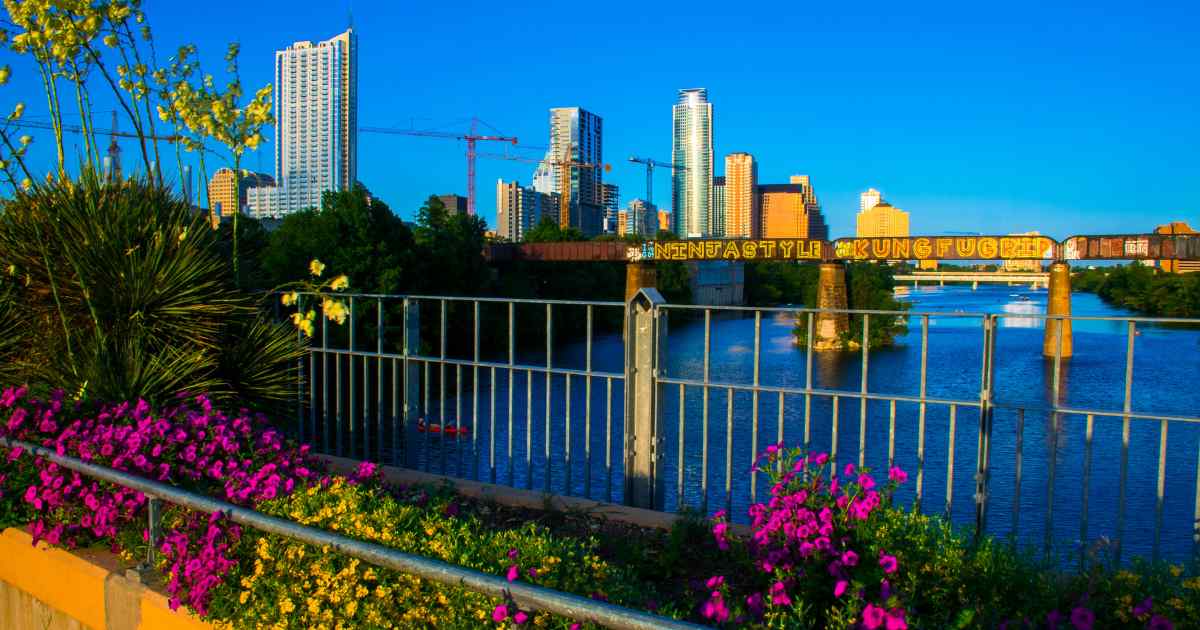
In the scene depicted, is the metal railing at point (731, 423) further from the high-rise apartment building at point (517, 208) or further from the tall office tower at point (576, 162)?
the tall office tower at point (576, 162)

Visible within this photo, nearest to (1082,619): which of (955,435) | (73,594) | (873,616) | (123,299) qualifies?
(873,616)

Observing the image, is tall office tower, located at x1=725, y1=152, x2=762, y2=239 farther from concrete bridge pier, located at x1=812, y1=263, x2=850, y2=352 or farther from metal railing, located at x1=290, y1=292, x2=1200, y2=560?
metal railing, located at x1=290, y1=292, x2=1200, y2=560

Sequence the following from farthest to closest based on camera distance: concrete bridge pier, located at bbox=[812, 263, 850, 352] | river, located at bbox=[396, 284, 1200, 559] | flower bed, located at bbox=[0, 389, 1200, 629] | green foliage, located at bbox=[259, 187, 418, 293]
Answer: concrete bridge pier, located at bbox=[812, 263, 850, 352] → green foliage, located at bbox=[259, 187, 418, 293] → river, located at bbox=[396, 284, 1200, 559] → flower bed, located at bbox=[0, 389, 1200, 629]

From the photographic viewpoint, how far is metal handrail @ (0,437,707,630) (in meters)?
1.84

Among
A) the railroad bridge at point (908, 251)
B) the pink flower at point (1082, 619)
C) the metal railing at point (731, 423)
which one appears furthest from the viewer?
the railroad bridge at point (908, 251)

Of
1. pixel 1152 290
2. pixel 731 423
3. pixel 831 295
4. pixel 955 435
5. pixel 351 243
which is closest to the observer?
pixel 731 423

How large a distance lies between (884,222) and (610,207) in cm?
4939

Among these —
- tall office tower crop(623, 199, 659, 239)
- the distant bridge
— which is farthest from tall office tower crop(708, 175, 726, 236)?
the distant bridge

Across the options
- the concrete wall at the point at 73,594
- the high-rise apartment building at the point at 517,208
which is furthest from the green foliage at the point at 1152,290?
the high-rise apartment building at the point at 517,208

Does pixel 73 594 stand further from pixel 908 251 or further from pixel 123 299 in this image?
pixel 908 251

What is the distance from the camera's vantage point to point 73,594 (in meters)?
3.87

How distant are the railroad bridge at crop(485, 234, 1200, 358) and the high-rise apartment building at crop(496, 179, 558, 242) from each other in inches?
3531

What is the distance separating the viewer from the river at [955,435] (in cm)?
1144

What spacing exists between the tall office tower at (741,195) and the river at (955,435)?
504 ft
